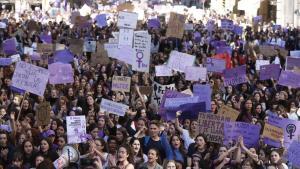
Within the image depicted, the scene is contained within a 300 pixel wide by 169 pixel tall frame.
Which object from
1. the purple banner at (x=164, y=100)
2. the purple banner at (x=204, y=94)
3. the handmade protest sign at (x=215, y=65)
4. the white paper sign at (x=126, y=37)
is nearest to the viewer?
the purple banner at (x=164, y=100)

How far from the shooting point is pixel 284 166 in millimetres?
9266

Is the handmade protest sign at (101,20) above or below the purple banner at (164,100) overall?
above

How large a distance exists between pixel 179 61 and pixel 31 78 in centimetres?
413

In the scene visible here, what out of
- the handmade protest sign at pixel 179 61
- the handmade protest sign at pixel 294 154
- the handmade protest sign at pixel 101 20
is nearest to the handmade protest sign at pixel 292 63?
the handmade protest sign at pixel 179 61

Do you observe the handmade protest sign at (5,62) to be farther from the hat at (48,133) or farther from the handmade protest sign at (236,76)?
the hat at (48,133)

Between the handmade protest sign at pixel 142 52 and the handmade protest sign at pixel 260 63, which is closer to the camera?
the handmade protest sign at pixel 142 52

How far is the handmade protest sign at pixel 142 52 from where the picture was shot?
16.0 meters

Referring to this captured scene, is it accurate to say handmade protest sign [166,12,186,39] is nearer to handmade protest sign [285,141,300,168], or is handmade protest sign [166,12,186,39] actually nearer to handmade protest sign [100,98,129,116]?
handmade protest sign [100,98,129,116]

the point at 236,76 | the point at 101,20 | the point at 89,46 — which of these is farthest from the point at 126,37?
the point at 101,20

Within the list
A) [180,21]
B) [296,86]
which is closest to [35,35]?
[180,21]

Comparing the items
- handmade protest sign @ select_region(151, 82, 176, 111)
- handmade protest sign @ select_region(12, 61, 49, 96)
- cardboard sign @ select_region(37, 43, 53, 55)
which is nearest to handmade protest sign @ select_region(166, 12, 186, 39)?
cardboard sign @ select_region(37, 43, 53, 55)

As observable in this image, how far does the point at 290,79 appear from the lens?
50.5 ft

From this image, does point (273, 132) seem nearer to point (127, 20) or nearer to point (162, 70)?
point (162, 70)

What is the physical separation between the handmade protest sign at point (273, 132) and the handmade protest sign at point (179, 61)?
594 cm
